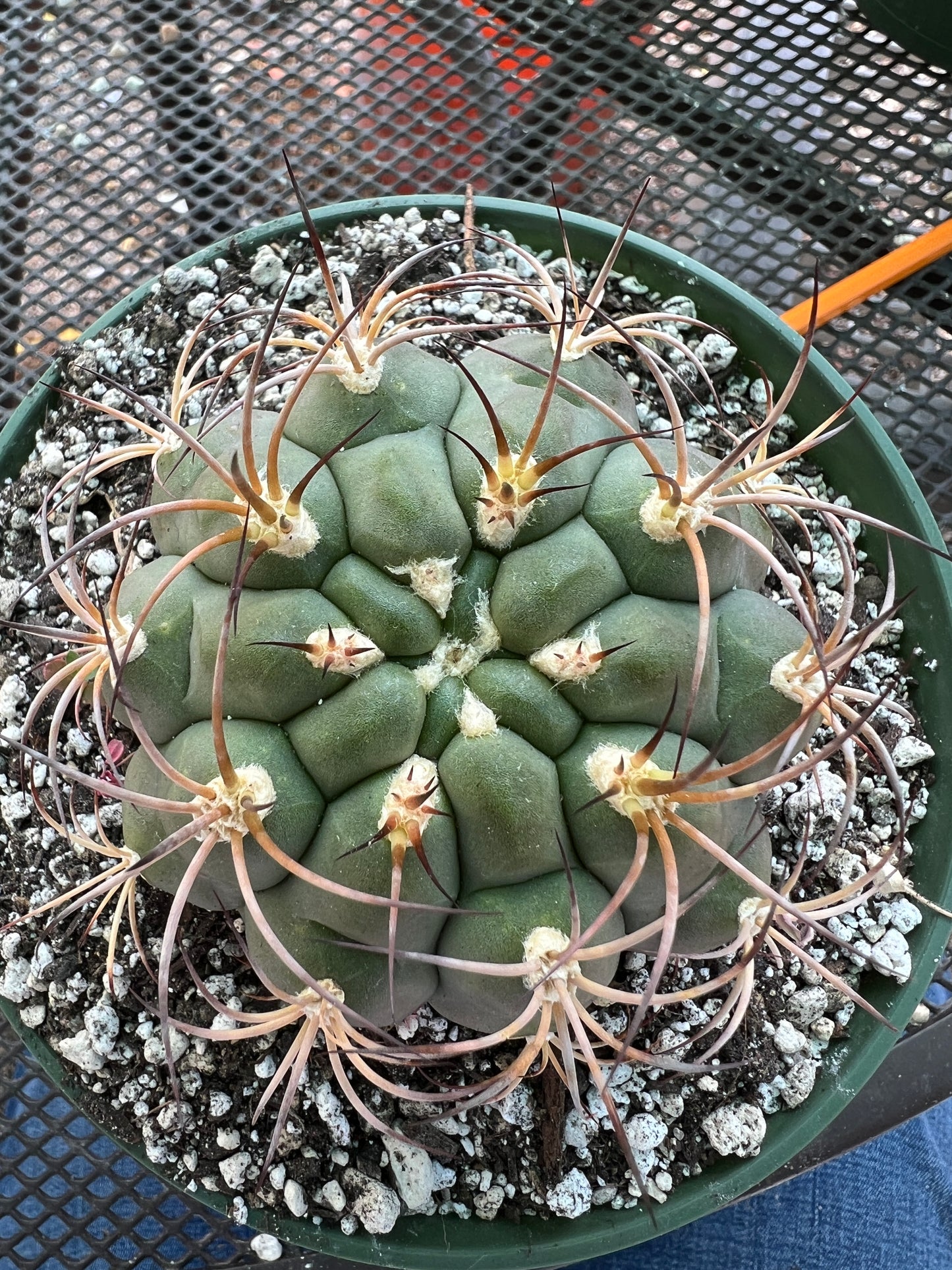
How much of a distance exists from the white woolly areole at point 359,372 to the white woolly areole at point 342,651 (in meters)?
0.14

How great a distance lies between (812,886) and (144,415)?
0.66 metres

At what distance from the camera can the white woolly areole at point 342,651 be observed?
490 mm

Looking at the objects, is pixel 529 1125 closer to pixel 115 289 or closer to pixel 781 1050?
pixel 781 1050

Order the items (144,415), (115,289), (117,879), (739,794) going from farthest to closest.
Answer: (115,289)
(144,415)
(117,879)
(739,794)

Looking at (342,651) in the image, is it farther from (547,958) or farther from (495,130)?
(495,130)

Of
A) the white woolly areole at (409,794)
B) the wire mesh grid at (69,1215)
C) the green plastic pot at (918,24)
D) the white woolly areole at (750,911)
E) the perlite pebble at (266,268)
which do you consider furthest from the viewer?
the green plastic pot at (918,24)

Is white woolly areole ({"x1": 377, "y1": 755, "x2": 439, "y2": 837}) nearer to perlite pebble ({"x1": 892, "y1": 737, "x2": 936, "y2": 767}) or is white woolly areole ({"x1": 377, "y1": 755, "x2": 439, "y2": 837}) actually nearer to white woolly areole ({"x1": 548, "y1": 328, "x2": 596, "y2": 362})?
white woolly areole ({"x1": 548, "y1": 328, "x2": 596, "y2": 362})

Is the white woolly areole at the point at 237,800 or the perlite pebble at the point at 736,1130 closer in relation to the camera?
the white woolly areole at the point at 237,800

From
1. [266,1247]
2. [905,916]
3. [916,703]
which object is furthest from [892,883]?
[266,1247]

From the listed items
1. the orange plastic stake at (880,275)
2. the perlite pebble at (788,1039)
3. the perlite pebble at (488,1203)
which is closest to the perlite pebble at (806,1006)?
the perlite pebble at (788,1039)

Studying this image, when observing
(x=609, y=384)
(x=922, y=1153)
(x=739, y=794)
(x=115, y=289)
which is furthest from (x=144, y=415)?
(x=922, y=1153)

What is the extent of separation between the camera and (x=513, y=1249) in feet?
2.23

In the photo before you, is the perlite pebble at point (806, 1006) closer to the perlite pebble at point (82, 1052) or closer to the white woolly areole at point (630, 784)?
the white woolly areole at point (630, 784)

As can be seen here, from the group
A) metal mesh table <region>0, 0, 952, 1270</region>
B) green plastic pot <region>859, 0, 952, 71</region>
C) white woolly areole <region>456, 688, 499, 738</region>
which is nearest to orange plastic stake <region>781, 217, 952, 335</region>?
metal mesh table <region>0, 0, 952, 1270</region>
